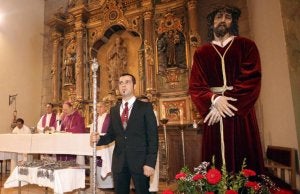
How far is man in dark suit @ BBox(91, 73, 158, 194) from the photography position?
8.76 ft

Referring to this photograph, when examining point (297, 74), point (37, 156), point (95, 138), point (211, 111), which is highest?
point (297, 74)

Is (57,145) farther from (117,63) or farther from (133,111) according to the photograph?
(117,63)

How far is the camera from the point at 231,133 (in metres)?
2.07

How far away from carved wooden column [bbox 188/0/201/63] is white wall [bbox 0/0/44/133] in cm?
634

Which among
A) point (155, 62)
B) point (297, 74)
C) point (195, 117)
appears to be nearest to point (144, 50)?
point (155, 62)

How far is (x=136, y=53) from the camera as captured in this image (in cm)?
855

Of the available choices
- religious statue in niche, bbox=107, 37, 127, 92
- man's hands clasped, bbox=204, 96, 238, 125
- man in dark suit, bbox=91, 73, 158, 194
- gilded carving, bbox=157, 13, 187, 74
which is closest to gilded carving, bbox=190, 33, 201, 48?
gilded carving, bbox=157, 13, 187, 74

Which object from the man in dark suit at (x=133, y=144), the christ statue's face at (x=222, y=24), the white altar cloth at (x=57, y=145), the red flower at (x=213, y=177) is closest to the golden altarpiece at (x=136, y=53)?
the white altar cloth at (x=57, y=145)

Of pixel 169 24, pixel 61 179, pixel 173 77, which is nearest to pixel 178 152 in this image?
pixel 173 77

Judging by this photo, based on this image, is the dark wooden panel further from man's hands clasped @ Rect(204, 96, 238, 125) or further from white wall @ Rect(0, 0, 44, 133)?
white wall @ Rect(0, 0, 44, 133)

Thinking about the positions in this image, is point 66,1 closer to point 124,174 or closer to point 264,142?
point 264,142

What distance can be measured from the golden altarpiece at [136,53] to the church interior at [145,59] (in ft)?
0.09

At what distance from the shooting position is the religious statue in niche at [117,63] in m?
8.55

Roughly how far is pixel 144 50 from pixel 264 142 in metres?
4.17
